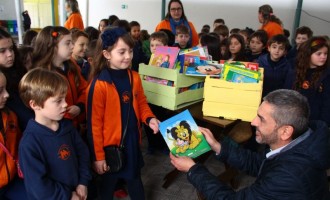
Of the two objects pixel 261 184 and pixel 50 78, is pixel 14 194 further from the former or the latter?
pixel 261 184

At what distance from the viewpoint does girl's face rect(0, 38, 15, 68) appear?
1.74 m

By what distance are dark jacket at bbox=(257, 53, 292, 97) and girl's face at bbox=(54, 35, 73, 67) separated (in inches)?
82.7

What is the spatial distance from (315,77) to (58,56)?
92.7 inches

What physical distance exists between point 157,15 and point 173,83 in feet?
22.1

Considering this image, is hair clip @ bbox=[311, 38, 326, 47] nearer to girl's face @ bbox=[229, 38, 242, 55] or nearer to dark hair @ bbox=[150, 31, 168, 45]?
girl's face @ bbox=[229, 38, 242, 55]

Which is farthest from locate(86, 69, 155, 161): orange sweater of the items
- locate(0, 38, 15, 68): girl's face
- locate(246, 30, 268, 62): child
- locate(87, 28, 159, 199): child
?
locate(246, 30, 268, 62): child

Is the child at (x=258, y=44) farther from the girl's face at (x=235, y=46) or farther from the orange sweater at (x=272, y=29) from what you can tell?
the orange sweater at (x=272, y=29)

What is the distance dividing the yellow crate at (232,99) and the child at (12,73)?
126cm

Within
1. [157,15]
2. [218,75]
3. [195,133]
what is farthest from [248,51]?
[157,15]

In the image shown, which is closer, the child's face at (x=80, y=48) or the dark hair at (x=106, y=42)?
the dark hair at (x=106, y=42)

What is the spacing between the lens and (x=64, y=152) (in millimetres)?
1479

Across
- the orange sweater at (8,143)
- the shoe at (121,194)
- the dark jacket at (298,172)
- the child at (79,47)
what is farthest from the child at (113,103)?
the child at (79,47)

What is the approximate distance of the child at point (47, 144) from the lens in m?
1.38

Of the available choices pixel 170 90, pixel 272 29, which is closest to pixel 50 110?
pixel 170 90
